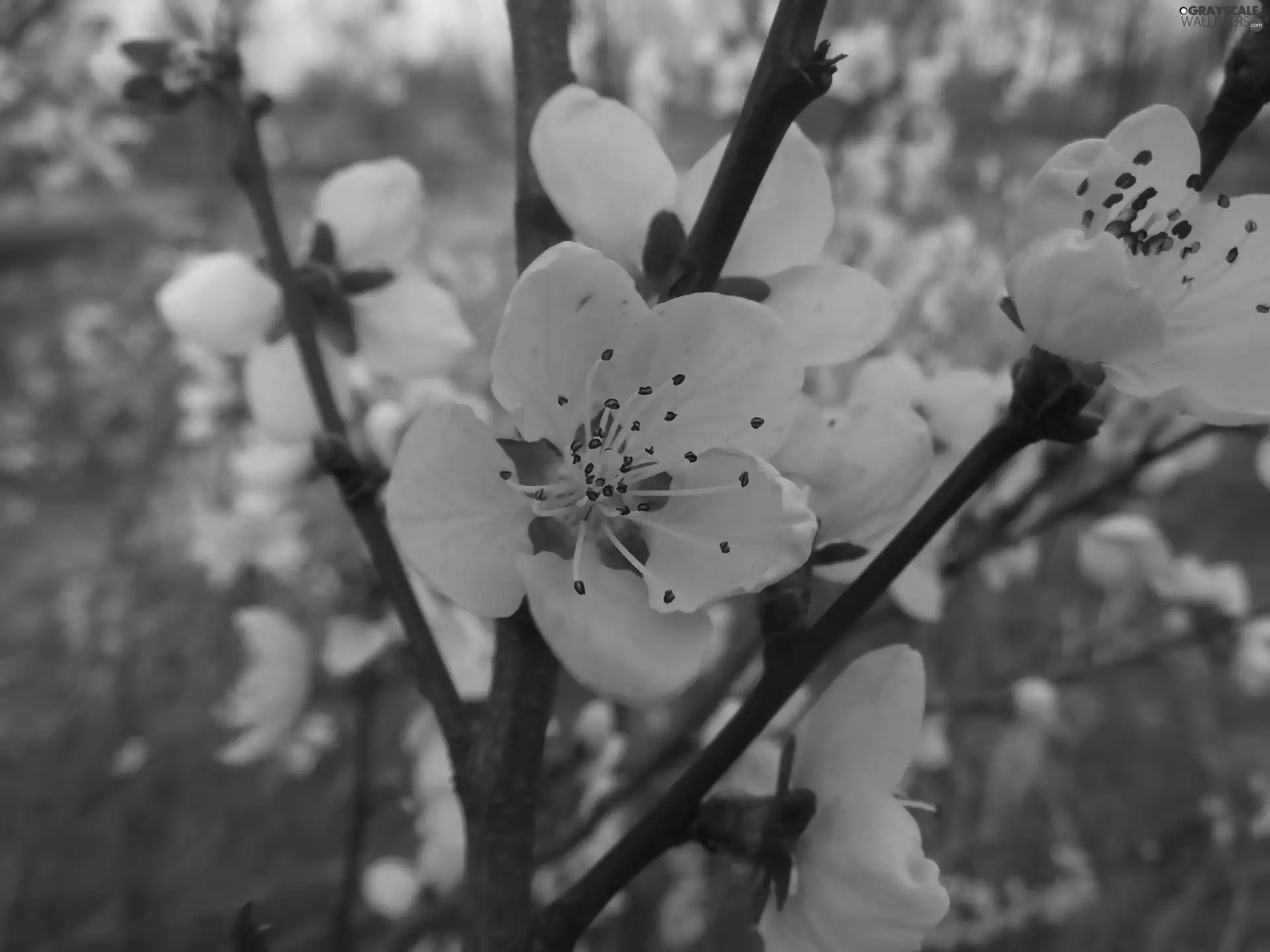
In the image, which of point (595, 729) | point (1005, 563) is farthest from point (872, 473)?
point (1005, 563)

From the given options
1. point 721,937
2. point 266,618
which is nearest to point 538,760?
point 266,618

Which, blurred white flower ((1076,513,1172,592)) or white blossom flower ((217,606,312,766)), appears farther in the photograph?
blurred white flower ((1076,513,1172,592))

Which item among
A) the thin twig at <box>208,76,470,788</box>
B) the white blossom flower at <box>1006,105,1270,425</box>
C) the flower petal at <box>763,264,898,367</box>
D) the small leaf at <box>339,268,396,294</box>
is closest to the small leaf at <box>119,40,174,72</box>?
the thin twig at <box>208,76,470,788</box>

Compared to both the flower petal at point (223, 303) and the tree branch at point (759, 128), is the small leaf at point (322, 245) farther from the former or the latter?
the tree branch at point (759, 128)

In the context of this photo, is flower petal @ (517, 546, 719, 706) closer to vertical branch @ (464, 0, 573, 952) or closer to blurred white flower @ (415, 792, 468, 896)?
vertical branch @ (464, 0, 573, 952)

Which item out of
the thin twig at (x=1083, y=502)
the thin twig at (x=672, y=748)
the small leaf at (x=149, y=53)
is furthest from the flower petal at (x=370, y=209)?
the thin twig at (x=1083, y=502)

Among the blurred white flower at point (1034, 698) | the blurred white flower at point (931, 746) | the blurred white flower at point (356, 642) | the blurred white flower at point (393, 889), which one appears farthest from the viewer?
the blurred white flower at point (1034, 698)
